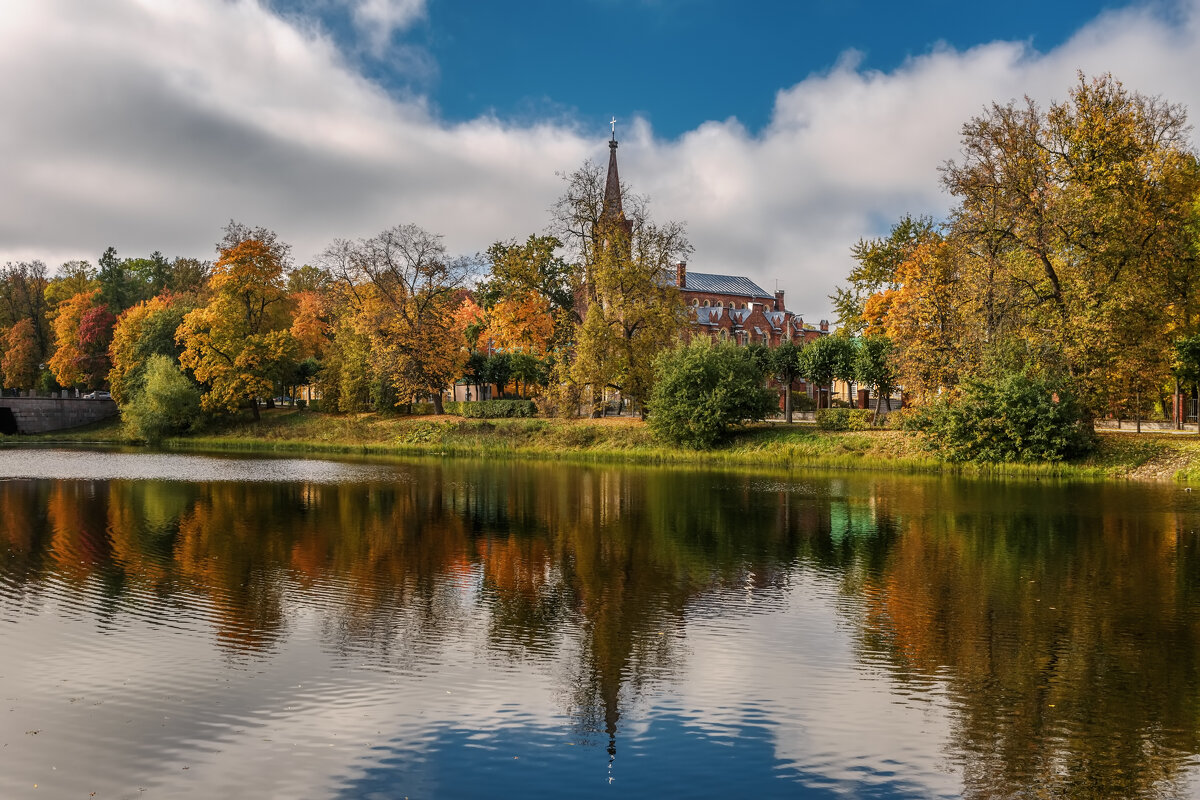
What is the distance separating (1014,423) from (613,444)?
2041cm

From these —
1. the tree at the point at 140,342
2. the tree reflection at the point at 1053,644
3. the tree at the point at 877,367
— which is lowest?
the tree reflection at the point at 1053,644

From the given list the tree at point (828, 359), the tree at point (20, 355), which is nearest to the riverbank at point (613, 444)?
the tree at point (828, 359)

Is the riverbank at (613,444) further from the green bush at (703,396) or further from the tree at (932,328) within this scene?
the tree at (932,328)

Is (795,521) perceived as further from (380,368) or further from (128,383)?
(128,383)

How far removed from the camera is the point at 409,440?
56.1 meters

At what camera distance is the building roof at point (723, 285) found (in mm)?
115312

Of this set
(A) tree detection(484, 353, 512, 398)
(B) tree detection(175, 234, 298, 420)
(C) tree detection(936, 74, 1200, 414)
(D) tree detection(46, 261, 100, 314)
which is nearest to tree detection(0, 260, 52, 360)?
(D) tree detection(46, 261, 100, 314)

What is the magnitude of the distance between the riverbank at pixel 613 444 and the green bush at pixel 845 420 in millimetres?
765

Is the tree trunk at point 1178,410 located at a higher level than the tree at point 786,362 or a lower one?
lower

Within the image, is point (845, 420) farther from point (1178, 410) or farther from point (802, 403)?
point (1178, 410)

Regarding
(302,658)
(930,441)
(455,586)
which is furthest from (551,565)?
(930,441)

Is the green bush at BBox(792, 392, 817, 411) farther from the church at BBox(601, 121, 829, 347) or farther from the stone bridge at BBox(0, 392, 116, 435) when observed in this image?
the stone bridge at BBox(0, 392, 116, 435)

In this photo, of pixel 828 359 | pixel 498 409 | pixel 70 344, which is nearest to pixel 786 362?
pixel 828 359

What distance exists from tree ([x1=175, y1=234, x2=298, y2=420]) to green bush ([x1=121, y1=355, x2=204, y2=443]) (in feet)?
3.45
